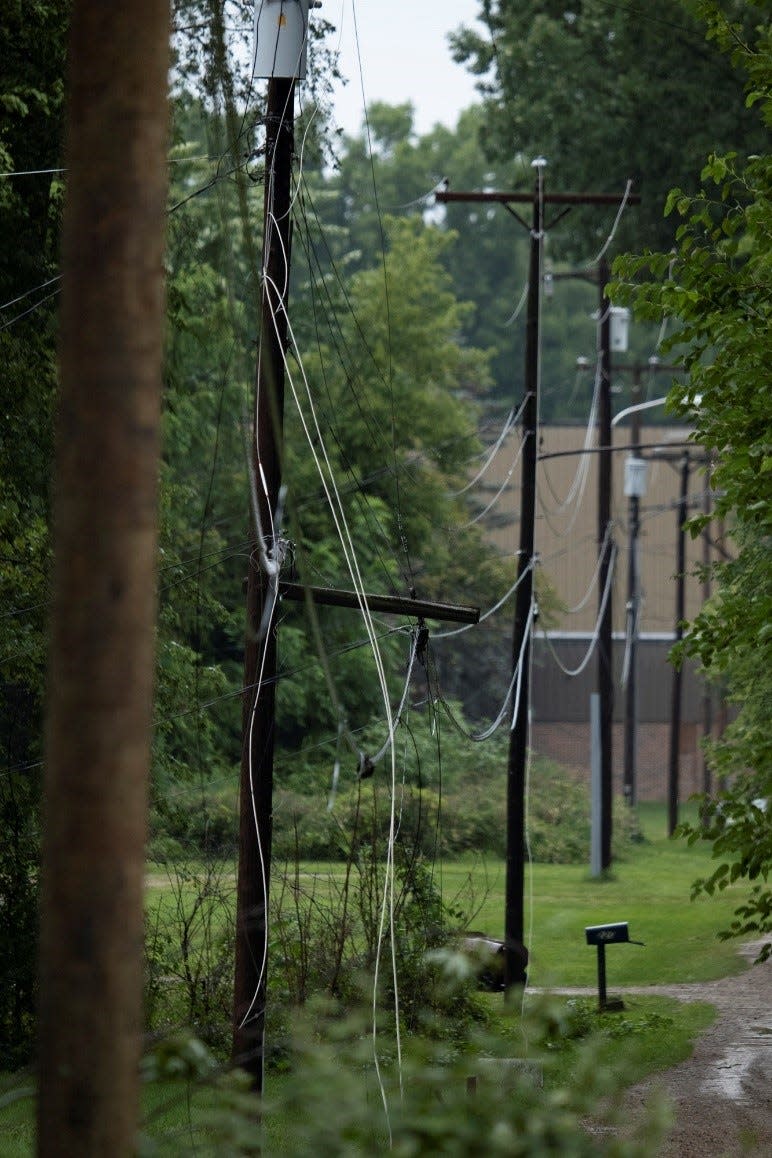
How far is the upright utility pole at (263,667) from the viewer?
37.7ft

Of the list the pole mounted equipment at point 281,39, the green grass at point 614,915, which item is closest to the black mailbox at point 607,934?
the green grass at point 614,915

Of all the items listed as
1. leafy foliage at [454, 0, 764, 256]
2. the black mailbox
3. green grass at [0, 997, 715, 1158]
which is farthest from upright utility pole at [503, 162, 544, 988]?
leafy foliage at [454, 0, 764, 256]

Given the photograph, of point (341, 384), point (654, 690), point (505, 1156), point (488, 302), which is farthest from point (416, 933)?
point (488, 302)

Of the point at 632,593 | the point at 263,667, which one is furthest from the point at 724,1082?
the point at 632,593

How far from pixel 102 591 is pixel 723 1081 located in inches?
499

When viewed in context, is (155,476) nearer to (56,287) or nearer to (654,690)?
(56,287)

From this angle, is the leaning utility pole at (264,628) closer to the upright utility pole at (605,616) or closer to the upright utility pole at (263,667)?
the upright utility pole at (263,667)

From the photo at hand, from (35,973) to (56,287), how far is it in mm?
6866

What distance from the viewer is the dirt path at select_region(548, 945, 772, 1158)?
12.8 meters

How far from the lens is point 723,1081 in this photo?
15016mm

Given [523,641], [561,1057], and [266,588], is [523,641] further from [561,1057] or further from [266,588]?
[266,588]

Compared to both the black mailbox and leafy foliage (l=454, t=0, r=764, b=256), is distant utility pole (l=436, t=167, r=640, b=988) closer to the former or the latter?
the black mailbox

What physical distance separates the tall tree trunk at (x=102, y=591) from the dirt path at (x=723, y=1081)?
23.3 ft

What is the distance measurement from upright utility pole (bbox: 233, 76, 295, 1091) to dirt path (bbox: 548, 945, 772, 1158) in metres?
2.95
